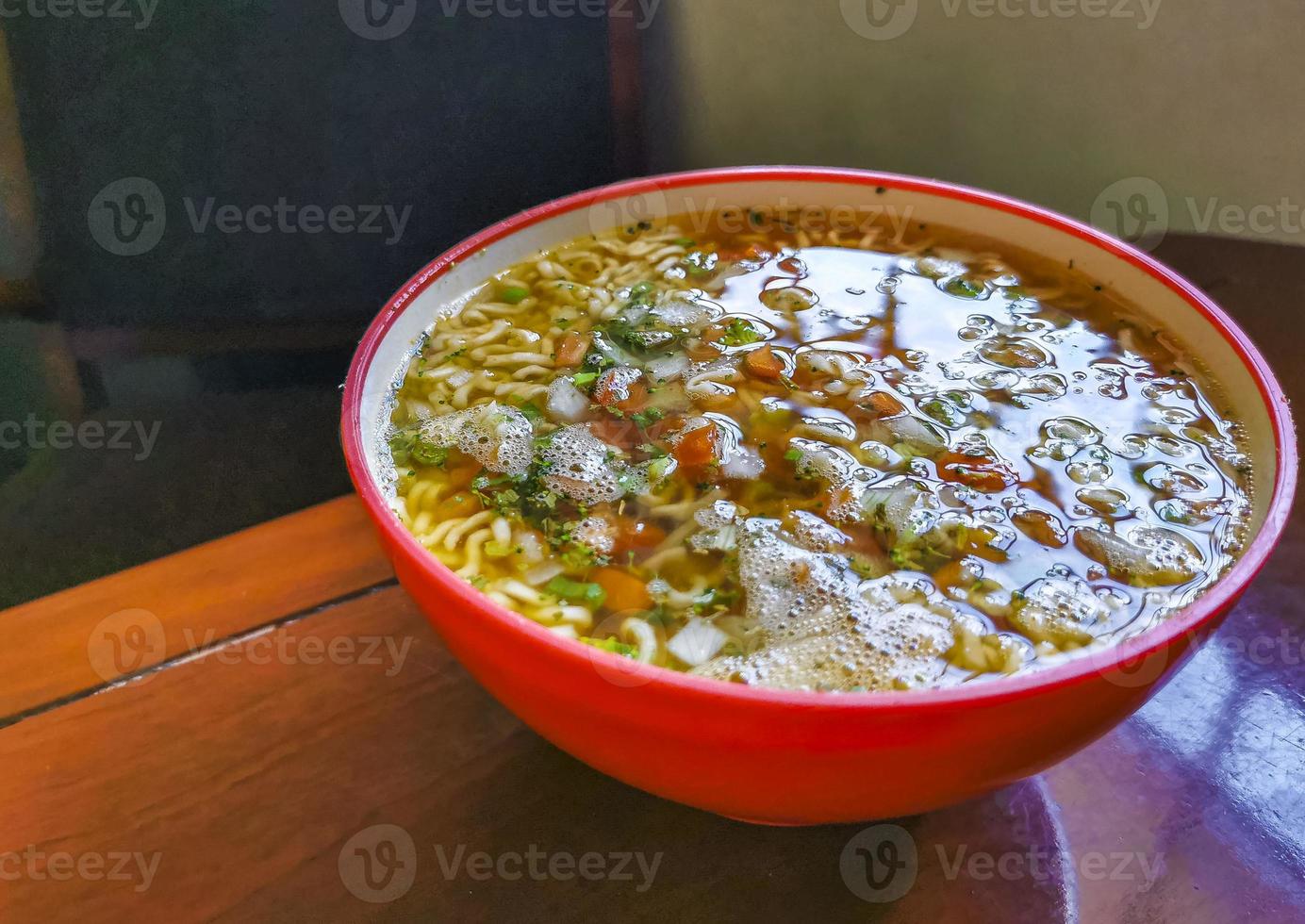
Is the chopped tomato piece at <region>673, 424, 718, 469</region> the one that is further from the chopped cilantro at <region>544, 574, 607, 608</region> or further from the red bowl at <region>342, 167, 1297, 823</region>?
the red bowl at <region>342, 167, 1297, 823</region>

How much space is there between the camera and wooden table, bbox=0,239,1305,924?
1001 mm

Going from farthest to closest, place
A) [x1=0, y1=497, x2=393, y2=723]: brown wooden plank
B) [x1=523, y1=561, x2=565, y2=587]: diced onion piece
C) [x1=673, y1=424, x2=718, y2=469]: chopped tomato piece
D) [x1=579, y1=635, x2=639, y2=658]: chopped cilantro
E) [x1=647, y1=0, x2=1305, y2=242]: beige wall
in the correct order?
[x1=647, y1=0, x2=1305, y2=242]: beige wall < [x1=0, y1=497, x2=393, y2=723]: brown wooden plank < [x1=673, y1=424, x2=718, y2=469]: chopped tomato piece < [x1=523, y1=561, x2=565, y2=587]: diced onion piece < [x1=579, y1=635, x2=639, y2=658]: chopped cilantro

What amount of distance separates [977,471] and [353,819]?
0.77 m

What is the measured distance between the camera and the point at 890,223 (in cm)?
153

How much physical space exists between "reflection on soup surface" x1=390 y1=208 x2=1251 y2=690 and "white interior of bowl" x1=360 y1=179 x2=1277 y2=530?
2 cm

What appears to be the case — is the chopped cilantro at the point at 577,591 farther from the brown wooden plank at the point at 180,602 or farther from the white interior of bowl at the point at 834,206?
the brown wooden plank at the point at 180,602

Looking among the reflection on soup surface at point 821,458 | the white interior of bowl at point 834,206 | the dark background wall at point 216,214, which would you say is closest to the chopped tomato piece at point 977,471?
the reflection on soup surface at point 821,458

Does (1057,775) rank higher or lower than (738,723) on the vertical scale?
lower

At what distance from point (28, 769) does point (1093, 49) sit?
6.67 feet

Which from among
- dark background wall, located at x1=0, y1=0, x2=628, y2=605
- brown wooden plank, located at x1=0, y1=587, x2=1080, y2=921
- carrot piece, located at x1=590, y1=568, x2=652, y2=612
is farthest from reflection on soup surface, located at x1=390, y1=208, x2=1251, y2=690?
dark background wall, located at x1=0, y1=0, x2=628, y2=605

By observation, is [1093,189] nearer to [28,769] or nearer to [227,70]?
[227,70]

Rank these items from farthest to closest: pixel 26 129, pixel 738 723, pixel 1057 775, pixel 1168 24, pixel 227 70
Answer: pixel 1168 24, pixel 227 70, pixel 26 129, pixel 1057 775, pixel 738 723

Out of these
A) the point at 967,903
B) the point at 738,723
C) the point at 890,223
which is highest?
the point at 890,223

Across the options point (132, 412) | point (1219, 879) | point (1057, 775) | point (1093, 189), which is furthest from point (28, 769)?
point (1093, 189)
